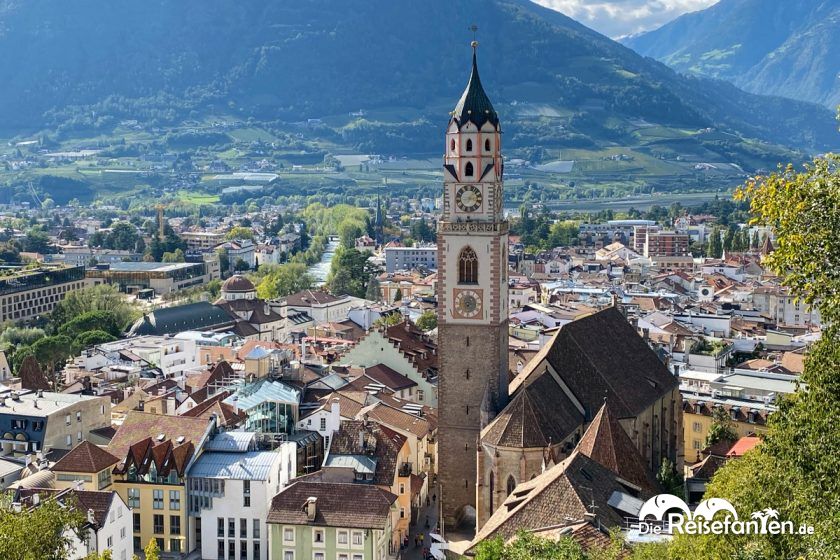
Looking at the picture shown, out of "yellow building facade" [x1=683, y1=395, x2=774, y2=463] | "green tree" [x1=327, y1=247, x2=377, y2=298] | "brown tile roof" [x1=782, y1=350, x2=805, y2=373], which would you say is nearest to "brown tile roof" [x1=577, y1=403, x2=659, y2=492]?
"yellow building facade" [x1=683, y1=395, x2=774, y2=463]

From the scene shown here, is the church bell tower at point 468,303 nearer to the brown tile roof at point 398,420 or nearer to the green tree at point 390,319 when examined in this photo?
the brown tile roof at point 398,420

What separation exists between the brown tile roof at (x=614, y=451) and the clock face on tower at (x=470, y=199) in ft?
34.0

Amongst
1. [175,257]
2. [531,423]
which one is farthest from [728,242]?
[531,423]

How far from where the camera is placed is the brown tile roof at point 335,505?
1783 inches

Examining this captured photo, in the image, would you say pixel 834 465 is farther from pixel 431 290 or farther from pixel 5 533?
pixel 431 290

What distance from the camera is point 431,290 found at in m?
129

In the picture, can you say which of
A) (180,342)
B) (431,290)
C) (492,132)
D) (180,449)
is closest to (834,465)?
(492,132)

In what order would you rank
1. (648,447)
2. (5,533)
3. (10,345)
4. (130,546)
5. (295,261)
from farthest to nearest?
(295,261) < (10,345) < (648,447) < (130,546) < (5,533)

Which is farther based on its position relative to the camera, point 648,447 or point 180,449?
point 648,447

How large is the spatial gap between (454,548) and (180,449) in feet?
42.6

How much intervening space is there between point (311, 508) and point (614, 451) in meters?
11.5

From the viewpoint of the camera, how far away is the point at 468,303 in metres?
49.3

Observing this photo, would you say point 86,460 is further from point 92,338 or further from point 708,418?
point 92,338
